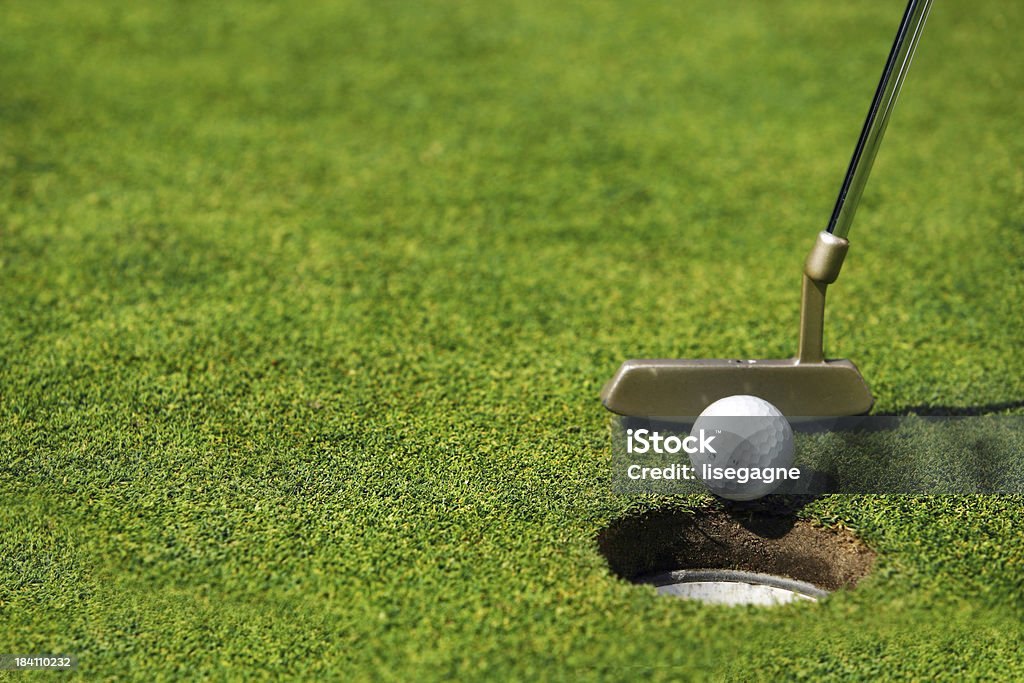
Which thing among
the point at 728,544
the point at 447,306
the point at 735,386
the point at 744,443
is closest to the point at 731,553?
the point at 728,544

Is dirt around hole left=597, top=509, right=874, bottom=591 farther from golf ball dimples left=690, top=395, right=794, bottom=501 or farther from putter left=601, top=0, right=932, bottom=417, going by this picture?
putter left=601, top=0, right=932, bottom=417

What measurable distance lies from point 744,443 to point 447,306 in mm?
1497

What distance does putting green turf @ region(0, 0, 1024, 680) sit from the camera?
240 centimetres

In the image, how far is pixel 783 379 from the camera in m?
2.98

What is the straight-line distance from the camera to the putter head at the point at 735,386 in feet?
9.76

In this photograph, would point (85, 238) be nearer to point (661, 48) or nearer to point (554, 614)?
point (554, 614)

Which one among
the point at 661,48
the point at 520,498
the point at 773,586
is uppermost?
the point at 661,48

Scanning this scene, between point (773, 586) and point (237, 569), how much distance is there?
4.63ft

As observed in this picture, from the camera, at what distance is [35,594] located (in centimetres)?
251

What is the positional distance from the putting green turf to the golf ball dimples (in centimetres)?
22

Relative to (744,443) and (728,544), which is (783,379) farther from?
(728,544)

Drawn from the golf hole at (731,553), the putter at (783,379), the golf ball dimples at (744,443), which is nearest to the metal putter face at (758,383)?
the putter at (783,379)

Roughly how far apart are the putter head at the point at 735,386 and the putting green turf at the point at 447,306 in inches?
9.1

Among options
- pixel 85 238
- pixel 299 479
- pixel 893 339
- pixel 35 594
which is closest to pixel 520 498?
pixel 299 479
